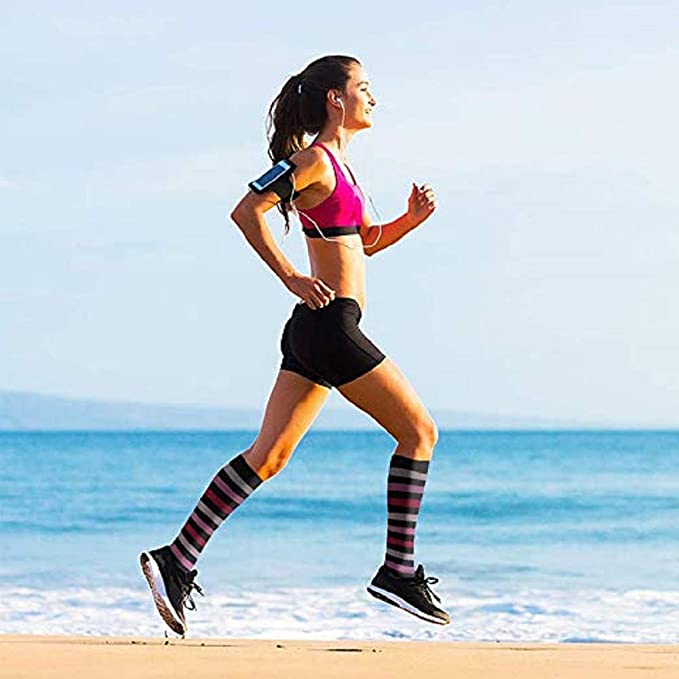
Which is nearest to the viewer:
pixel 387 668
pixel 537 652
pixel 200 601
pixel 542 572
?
pixel 387 668

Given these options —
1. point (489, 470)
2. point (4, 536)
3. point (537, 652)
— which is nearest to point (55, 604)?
point (537, 652)

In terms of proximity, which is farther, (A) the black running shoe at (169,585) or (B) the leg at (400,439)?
(A) the black running shoe at (169,585)

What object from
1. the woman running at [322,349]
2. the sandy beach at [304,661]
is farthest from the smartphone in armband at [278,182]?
the sandy beach at [304,661]

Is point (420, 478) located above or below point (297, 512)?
below

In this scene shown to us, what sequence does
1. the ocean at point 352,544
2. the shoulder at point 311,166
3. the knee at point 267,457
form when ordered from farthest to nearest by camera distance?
the ocean at point 352,544, the knee at point 267,457, the shoulder at point 311,166

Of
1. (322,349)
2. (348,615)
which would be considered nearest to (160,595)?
(322,349)

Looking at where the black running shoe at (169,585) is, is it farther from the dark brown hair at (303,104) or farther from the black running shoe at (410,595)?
the dark brown hair at (303,104)

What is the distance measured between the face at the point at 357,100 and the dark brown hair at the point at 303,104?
0.8 inches

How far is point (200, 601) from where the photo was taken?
1169 cm

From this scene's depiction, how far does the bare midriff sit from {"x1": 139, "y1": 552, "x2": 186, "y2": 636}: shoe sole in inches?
38.3

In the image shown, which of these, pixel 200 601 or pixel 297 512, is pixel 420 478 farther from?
pixel 297 512

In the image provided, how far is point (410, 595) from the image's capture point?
17.0 ft

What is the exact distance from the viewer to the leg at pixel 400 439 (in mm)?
5086

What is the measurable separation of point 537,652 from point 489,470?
29.1 metres
